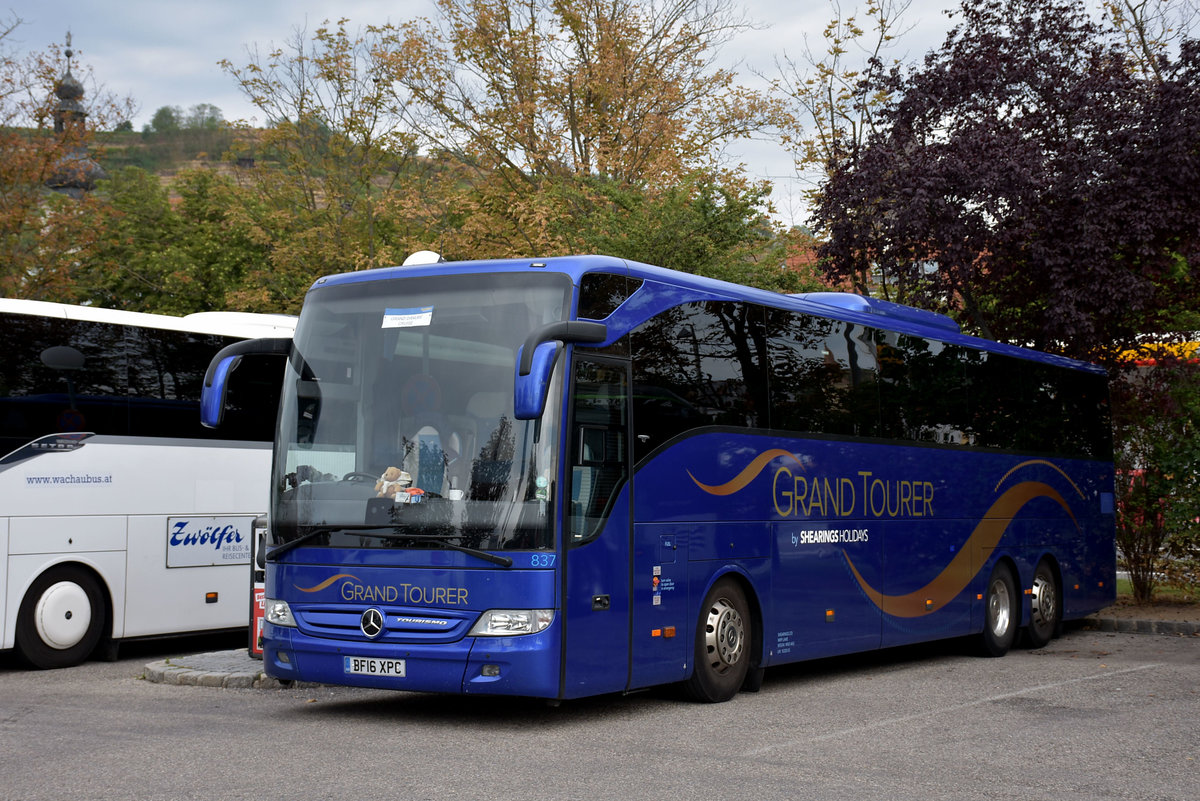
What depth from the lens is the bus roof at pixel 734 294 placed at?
→ 381 inches

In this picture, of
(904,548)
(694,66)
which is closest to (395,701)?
(904,548)

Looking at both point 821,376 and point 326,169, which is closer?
point 821,376

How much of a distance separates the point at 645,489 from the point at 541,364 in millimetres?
1861

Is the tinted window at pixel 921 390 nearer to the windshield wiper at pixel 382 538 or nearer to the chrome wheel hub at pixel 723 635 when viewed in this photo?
the chrome wheel hub at pixel 723 635

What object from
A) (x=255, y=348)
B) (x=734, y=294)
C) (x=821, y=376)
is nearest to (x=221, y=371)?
(x=255, y=348)

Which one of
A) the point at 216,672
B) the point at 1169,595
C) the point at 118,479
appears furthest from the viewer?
the point at 1169,595

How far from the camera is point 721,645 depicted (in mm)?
10859

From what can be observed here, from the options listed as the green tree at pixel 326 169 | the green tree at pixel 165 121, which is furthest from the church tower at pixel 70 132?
the green tree at pixel 165 121

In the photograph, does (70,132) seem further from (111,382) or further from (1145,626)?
(1145,626)

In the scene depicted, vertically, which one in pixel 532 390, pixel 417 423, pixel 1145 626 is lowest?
pixel 1145 626

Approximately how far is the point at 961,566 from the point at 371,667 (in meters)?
7.81

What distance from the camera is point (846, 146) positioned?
21.8m

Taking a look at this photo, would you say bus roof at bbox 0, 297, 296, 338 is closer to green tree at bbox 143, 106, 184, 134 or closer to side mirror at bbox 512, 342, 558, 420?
side mirror at bbox 512, 342, 558, 420

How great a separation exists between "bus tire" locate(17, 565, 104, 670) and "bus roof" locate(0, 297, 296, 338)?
101 inches
